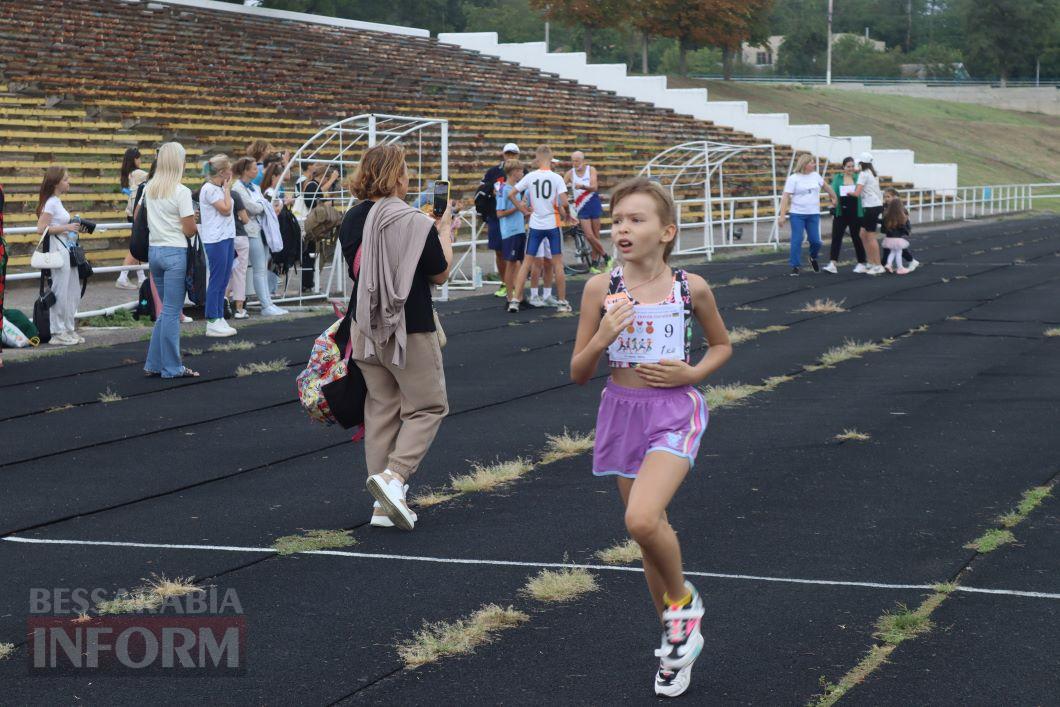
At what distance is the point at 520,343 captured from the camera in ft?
46.4

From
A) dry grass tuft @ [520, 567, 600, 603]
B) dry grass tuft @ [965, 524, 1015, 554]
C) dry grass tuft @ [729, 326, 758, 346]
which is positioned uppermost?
dry grass tuft @ [520, 567, 600, 603]

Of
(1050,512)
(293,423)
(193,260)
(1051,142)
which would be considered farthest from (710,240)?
(1051,142)

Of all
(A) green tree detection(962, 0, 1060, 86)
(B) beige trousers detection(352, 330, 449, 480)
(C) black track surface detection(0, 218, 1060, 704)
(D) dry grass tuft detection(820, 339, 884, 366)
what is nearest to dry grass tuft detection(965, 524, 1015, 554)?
(C) black track surface detection(0, 218, 1060, 704)

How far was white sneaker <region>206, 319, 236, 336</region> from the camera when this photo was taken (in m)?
14.4

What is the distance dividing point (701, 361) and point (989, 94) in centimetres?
9342

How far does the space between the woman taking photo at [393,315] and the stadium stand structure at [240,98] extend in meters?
13.8

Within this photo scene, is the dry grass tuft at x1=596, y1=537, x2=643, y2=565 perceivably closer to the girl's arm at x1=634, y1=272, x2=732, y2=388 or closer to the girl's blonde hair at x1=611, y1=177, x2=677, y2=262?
the girl's arm at x1=634, y1=272, x2=732, y2=388

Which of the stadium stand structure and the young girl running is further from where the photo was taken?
the stadium stand structure

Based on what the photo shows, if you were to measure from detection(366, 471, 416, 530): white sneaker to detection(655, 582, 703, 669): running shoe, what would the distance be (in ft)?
7.83

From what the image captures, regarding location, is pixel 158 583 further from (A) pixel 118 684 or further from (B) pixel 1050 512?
(B) pixel 1050 512

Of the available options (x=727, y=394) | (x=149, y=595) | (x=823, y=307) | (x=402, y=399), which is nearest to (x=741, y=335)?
(x=823, y=307)

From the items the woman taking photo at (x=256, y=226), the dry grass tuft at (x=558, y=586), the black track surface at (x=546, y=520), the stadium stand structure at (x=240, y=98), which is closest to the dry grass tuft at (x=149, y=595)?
the black track surface at (x=546, y=520)

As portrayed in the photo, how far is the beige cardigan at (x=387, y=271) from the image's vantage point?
7000mm

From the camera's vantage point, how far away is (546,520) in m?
6.97
